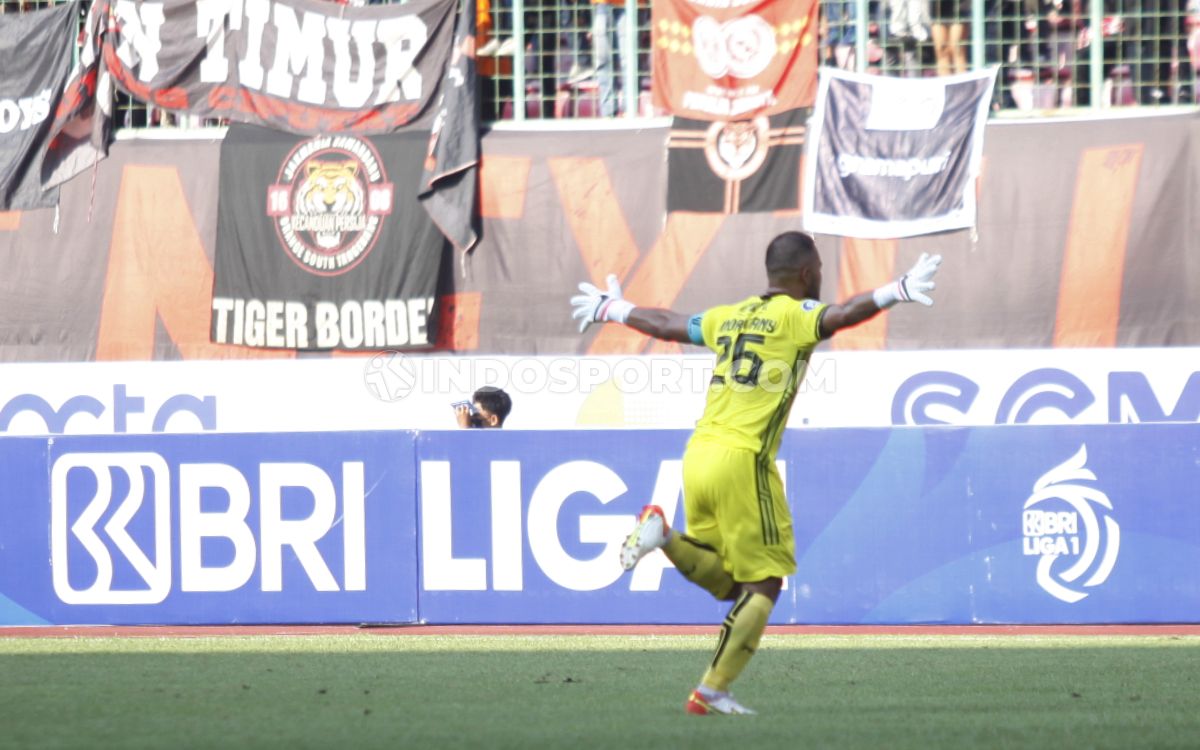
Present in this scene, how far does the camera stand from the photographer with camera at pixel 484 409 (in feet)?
42.3

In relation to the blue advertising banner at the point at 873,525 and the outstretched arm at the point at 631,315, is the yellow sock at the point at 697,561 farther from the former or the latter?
the blue advertising banner at the point at 873,525

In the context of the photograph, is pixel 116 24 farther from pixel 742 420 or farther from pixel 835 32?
pixel 742 420

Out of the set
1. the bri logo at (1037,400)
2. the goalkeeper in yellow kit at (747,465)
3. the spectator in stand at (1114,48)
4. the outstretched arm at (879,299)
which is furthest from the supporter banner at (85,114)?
the outstretched arm at (879,299)

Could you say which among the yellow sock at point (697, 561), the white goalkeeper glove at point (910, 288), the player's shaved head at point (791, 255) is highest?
the player's shaved head at point (791, 255)

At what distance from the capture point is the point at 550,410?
58.6ft

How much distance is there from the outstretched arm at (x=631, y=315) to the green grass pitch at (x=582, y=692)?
1.56 meters

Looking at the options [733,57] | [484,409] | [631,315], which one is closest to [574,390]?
[733,57]

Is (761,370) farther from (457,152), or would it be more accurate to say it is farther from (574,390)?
(457,152)

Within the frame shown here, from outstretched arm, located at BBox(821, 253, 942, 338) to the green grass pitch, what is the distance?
1.54 metres

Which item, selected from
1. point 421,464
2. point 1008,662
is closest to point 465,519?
point 421,464

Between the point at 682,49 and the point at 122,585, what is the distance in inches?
341

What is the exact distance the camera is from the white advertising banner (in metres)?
16.9

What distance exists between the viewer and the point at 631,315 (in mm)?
7461

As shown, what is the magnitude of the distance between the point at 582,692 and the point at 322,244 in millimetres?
11430
